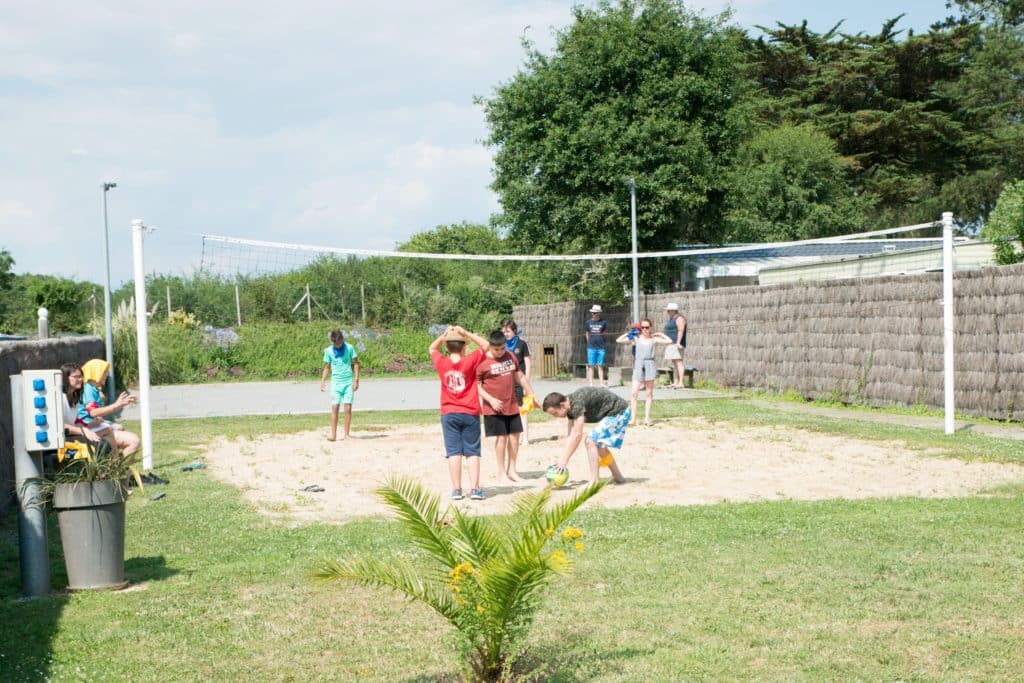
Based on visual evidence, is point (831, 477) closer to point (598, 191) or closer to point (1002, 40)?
point (598, 191)

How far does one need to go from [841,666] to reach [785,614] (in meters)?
0.81

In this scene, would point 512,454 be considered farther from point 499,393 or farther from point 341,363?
point 341,363

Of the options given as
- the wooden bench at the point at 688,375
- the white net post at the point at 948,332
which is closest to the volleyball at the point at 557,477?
the white net post at the point at 948,332

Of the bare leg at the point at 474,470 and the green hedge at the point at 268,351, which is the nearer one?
the bare leg at the point at 474,470

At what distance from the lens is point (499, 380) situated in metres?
10.8

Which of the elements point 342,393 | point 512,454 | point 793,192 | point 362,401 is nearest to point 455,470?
point 512,454

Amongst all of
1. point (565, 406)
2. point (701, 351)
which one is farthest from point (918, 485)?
point (701, 351)

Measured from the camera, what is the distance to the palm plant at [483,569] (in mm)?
4379

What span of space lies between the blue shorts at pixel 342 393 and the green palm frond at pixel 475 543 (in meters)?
10.3

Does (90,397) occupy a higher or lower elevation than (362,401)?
higher

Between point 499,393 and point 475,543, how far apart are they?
19.7 feet

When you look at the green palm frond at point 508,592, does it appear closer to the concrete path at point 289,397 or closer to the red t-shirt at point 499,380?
the red t-shirt at point 499,380

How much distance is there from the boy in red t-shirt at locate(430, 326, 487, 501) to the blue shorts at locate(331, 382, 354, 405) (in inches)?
211

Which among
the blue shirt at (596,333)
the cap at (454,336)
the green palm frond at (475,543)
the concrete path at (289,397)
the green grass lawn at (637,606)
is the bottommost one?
the concrete path at (289,397)
